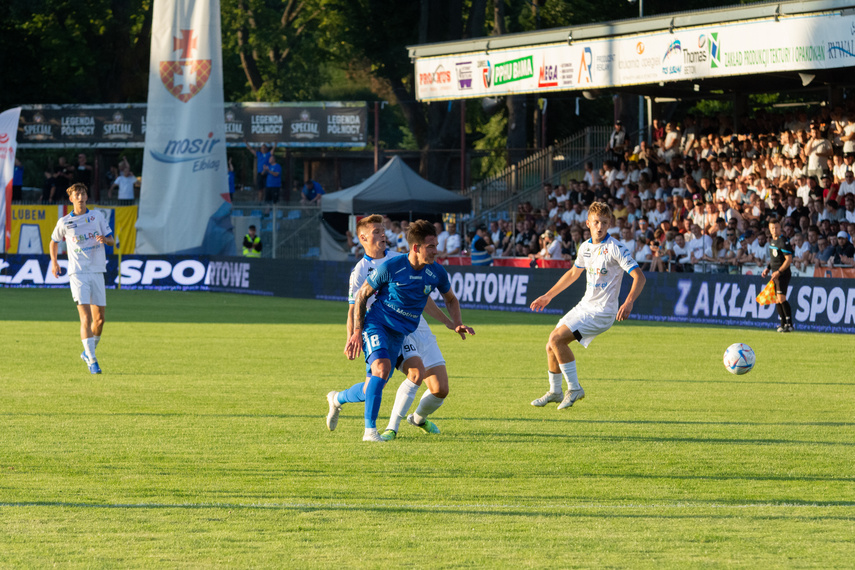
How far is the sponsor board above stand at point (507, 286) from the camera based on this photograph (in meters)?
21.8

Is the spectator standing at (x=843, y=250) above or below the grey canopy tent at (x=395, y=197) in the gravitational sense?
below

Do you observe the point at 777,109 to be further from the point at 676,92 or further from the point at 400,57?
the point at 400,57

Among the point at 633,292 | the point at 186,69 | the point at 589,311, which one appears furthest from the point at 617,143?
the point at 633,292

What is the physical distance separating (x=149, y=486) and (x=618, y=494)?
3.15 meters

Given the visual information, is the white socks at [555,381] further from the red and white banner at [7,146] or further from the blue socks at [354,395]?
the red and white banner at [7,146]

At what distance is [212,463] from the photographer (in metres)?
8.77

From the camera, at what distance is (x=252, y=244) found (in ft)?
111

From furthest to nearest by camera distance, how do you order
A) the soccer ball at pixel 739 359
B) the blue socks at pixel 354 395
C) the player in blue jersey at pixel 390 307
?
the soccer ball at pixel 739 359 → the blue socks at pixel 354 395 → the player in blue jersey at pixel 390 307

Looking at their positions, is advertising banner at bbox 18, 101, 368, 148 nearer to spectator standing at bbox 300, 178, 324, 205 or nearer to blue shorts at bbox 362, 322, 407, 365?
spectator standing at bbox 300, 178, 324, 205

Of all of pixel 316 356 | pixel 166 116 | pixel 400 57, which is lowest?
pixel 316 356

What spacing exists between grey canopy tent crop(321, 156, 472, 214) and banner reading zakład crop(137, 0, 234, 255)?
345 cm

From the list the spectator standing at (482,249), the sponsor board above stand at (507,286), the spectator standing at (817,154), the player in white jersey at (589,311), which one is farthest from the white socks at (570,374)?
the spectator standing at (482,249)

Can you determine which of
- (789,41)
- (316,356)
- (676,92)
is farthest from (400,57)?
(316,356)

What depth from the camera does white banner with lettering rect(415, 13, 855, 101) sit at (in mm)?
24797
